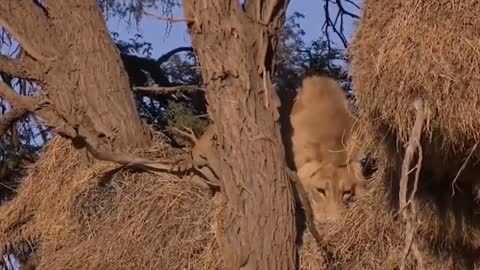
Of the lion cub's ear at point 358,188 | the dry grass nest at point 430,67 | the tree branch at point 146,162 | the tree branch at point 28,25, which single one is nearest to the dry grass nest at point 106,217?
the tree branch at point 146,162

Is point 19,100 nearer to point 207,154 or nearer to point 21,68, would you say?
point 21,68

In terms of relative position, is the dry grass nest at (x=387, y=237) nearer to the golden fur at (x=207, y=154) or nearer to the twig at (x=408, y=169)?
the golden fur at (x=207, y=154)

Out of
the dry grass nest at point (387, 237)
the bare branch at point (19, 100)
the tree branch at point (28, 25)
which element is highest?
the tree branch at point (28, 25)

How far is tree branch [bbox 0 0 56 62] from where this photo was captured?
10320 mm

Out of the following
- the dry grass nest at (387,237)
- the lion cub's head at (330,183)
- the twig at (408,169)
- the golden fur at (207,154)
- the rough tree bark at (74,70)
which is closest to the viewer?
the twig at (408,169)

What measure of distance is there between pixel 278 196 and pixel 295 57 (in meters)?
4.16

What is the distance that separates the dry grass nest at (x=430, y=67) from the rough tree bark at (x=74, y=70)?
2958 mm

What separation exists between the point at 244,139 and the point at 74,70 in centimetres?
217

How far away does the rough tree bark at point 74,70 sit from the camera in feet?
32.8

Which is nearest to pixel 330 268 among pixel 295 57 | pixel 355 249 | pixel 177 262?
pixel 355 249

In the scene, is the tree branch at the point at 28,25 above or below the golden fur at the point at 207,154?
above

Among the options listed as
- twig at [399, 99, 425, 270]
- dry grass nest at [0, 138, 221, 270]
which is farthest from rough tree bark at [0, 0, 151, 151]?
twig at [399, 99, 425, 270]

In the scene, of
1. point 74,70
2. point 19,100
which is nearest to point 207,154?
point 74,70

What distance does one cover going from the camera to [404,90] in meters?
7.26
